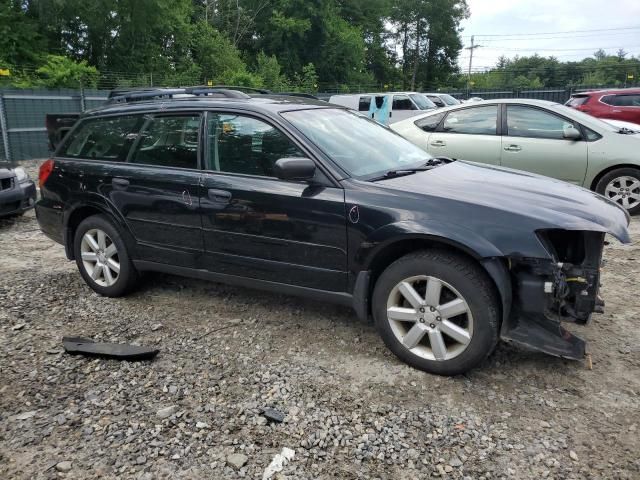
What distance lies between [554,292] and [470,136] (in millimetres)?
4817

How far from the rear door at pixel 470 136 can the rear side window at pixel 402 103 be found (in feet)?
37.7

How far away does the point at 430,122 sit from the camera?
784 cm

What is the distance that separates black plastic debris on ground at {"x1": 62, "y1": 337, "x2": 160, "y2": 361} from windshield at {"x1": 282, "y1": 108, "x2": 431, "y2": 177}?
5.93 feet

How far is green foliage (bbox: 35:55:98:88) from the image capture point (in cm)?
1672

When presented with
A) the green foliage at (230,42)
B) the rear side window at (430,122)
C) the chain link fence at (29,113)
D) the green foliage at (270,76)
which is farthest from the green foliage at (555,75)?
the rear side window at (430,122)

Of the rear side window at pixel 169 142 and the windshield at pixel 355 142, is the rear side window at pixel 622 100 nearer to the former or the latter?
the windshield at pixel 355 142

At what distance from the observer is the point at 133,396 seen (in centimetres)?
310

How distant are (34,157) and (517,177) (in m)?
14.3

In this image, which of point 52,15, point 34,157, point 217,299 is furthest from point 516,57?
point 217,299

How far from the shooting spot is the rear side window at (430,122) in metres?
7.78

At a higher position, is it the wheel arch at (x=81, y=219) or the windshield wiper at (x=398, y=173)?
the windshield wiper at (x=398, y=173)

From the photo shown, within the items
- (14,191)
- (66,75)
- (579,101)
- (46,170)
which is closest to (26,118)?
(66,75)


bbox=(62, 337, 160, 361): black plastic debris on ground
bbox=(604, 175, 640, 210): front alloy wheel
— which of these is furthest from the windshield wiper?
bbox=(604, 175, 640, 210): front alloy wheel

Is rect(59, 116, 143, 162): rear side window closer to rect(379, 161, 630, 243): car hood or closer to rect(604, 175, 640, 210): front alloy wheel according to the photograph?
rect(379, 161, 630, 243): car hood
